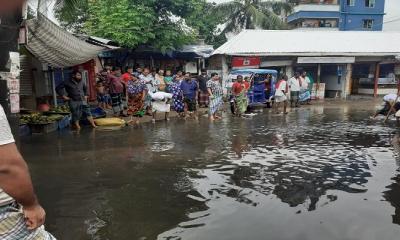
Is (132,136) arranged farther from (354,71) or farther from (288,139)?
(354,71)

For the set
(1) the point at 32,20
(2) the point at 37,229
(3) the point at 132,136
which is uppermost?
(1) the point at 32,20

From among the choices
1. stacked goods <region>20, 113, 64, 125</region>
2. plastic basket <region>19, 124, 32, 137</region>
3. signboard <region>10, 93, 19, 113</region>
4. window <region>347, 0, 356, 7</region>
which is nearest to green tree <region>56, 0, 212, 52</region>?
→ stacked goods <region>20, 113, 64, 125</region>

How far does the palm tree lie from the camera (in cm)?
2880

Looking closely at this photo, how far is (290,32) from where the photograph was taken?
2517 centimetres

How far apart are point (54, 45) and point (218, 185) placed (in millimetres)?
6338

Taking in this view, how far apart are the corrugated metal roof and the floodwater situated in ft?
40.3

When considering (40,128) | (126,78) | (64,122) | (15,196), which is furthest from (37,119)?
(15,196)

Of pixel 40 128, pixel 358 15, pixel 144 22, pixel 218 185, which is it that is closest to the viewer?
pixel 218 185

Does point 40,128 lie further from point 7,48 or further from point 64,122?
point 7,48

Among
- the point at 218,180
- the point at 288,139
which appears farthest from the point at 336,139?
the point at 218,180

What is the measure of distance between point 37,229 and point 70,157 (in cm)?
587

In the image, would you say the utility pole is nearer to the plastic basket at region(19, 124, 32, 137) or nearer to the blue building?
the plastic basket at region(19, 124, 32, 137)

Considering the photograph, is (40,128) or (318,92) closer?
(40,128)

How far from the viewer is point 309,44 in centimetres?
2364
